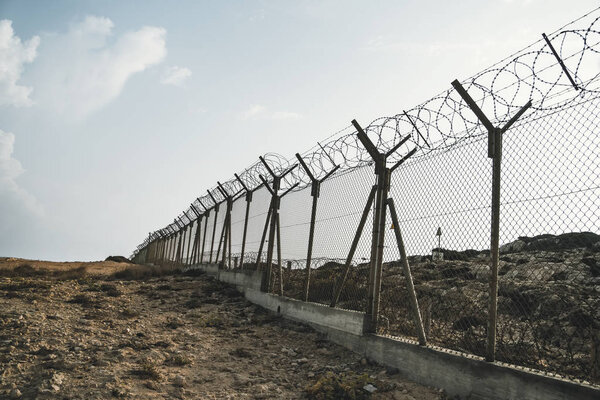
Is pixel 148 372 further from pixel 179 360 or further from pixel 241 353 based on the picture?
Answer: pixel 241 353

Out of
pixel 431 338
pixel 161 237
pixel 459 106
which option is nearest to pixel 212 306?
pixel 431 338

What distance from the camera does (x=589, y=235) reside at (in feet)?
12.4

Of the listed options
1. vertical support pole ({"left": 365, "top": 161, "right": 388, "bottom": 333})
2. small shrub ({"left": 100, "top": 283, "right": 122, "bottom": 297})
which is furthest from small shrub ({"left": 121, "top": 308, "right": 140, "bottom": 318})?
vertical support pole ({"left": 365, "top": 161, "right": 388, "bottom": 333})

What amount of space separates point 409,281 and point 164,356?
327cm

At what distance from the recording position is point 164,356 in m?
5.68

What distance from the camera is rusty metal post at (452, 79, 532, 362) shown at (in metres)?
4.05

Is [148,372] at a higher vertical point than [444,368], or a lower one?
lower

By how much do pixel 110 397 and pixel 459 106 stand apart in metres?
4.76

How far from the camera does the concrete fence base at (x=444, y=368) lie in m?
3.38

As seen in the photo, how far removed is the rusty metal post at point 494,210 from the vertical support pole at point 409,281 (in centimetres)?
91

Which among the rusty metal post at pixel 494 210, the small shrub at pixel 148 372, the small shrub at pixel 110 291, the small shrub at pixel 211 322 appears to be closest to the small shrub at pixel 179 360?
the small shrub at pixel 148 372

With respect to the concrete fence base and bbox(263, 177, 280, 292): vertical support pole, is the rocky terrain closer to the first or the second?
the concrete fence base

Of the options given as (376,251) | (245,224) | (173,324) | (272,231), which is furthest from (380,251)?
(245,224)

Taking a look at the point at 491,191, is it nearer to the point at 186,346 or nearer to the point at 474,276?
the point at 474,276
